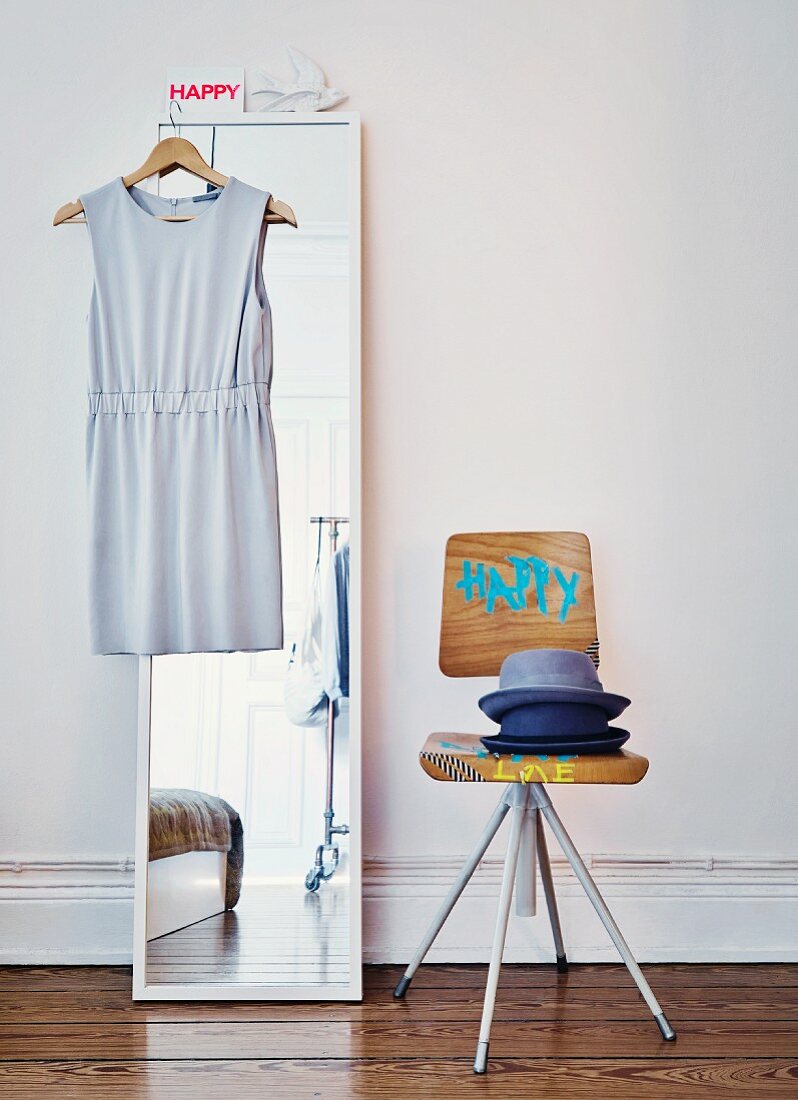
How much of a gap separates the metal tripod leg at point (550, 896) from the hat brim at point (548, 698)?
0.90ft

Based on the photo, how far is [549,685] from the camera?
5.86 feet

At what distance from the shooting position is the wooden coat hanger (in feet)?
7.10

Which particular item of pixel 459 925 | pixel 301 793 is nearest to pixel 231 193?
pixel 301 793

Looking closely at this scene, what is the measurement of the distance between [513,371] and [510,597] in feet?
1.81

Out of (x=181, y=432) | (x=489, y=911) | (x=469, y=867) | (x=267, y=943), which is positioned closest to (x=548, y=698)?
(x=469, y=867)

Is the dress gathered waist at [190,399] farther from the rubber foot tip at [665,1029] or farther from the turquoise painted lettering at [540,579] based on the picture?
the rubber foot tip at [665,1029]

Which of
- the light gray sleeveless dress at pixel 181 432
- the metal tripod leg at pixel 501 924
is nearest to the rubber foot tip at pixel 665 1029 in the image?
the metal tripod leg at pixel 501 924

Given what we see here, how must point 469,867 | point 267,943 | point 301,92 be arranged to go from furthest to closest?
point 301,92 → point 267,943 → point 469,867

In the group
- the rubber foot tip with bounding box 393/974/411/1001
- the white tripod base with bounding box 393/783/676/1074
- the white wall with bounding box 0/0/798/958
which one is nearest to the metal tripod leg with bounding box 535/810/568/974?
the white tripod base with bounding box 393/783/676/1074

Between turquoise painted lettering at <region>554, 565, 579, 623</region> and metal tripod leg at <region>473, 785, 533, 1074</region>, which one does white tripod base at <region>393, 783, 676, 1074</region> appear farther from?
turquoise painted lettering at <region>554, 565, 579, 623</region>

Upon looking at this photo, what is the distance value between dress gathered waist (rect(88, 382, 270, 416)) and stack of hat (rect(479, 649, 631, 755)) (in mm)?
828

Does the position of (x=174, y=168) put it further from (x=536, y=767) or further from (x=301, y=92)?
(x=536, y=767)

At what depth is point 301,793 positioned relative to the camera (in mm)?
2061

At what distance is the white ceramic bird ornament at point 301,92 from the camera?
231 centimetres
